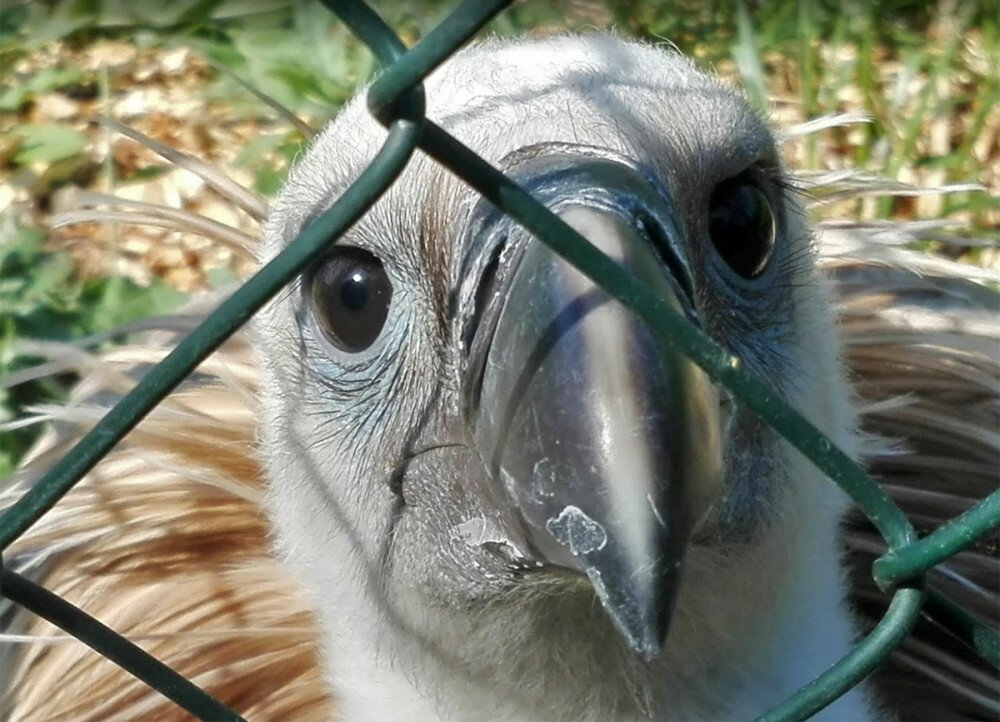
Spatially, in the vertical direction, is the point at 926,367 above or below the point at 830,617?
above

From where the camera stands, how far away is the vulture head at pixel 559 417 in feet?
3.12

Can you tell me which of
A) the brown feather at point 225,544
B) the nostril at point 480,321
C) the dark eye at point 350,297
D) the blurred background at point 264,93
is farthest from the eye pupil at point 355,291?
the blurred background at point 264,93

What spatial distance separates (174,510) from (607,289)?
0.99 meters

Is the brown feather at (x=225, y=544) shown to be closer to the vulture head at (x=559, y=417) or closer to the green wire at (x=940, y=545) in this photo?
the vulture head at (x=559, y=417)

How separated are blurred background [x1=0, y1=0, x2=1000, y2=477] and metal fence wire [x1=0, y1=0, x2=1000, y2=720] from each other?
59.3 inches

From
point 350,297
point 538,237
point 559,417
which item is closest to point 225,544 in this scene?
point 350,297

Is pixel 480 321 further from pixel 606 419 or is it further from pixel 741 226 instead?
pixel 741 226

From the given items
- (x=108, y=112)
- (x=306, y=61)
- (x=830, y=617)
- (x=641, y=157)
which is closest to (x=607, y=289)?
(x=641, y=157)

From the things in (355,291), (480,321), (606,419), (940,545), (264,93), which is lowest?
(940,545)

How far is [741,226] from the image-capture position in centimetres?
130

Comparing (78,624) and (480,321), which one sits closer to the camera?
(78,624)

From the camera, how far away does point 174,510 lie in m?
1.74

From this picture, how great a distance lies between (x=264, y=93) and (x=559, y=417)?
174 cm

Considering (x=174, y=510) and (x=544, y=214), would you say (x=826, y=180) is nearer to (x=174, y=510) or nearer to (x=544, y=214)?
(x=174, y=510)
